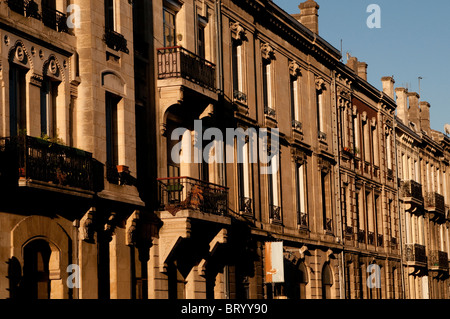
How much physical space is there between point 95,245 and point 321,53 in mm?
23005

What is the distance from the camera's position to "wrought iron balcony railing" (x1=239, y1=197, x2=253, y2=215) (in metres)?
35.1

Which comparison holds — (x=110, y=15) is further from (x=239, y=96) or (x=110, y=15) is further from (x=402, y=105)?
(x=402, y=105)

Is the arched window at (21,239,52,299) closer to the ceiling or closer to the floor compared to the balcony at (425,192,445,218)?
closer to the floor

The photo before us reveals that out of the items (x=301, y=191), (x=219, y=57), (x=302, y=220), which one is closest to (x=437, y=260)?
(x=301, y=191)

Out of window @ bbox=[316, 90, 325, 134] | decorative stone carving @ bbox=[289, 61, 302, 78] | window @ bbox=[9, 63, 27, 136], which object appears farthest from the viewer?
window @ bbox=[316, 90, 325, 134]

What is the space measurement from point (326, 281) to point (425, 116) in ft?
99.2

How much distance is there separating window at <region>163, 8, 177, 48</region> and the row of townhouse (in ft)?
0.20

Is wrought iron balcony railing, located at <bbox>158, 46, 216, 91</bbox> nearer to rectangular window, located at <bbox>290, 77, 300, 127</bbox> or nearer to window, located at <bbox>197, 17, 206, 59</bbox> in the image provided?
window, located at <bbox>197, 17, 206, 59</bbox>

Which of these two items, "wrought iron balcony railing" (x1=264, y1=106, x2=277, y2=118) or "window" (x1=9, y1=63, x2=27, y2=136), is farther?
"wrought iron balcony railing" (x1=264, y1=106, x2=277, y2=118)

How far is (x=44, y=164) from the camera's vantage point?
870 inches

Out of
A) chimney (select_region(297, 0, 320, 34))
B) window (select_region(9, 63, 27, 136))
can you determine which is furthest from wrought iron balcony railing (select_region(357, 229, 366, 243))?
window (select_region(9, 63, 27, 136))

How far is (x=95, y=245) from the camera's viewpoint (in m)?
24.9
